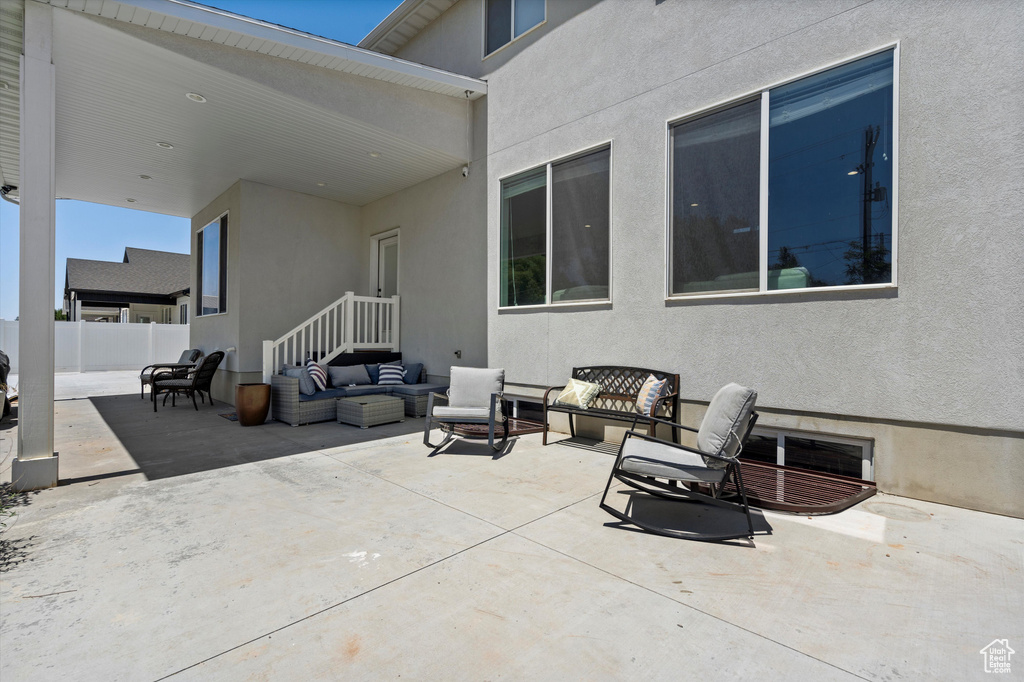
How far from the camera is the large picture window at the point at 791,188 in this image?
12.8ft

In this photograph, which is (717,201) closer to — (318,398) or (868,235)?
(868,235)

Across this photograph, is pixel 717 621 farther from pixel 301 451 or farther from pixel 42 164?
pixel 42 164

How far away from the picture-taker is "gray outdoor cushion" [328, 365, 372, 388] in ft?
25.2

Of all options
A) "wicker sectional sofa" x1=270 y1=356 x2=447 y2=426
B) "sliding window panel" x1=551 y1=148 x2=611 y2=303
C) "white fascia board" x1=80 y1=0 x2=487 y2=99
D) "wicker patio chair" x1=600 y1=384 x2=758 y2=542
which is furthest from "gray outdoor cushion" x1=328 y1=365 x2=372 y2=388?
"wicker patio chair" x1=600 y1=384 x2=758 y2=542

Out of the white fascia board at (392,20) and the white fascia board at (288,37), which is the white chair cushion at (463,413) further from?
the white fascia board at (392,20)

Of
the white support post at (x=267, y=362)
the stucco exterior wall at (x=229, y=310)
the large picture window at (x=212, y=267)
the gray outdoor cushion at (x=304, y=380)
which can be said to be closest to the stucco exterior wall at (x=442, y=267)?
the gray outdoor cushion at (x=304, y=380)

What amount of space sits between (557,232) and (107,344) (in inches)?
671

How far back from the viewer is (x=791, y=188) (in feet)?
14.1

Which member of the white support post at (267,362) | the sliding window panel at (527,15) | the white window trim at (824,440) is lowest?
the white window trim at (824,440)

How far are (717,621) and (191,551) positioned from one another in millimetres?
2908

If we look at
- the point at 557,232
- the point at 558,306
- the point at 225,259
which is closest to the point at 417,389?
the point at 558,306

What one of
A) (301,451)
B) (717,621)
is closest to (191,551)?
(301,451)

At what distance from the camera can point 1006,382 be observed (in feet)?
11.0

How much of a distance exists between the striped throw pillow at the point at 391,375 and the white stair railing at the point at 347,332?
991 mm
